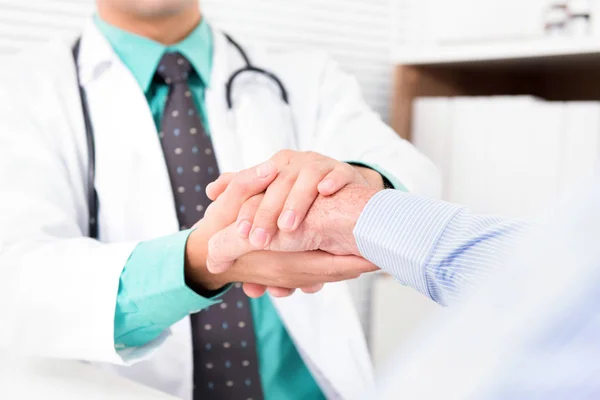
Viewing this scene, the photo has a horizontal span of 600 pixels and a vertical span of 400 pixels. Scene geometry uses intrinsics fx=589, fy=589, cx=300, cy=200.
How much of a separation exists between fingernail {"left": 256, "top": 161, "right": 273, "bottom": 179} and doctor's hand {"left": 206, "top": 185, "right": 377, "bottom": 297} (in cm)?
2

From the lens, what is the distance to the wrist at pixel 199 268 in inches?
28.8

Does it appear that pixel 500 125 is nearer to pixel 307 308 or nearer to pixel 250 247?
pixel 307 308

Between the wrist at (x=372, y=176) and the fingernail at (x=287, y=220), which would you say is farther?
the wrist at (x=372, y=176)

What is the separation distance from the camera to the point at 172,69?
3.39 feet

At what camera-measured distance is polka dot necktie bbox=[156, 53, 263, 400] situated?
0.91m

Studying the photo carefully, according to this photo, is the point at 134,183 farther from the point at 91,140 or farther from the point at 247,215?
the point at 247,215

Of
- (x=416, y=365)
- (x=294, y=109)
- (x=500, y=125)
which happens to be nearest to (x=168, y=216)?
(x=294, y=109)

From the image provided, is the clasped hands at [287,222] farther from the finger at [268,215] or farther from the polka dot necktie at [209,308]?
the polka dot necktie at [209,308]

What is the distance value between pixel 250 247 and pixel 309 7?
46.4 inches

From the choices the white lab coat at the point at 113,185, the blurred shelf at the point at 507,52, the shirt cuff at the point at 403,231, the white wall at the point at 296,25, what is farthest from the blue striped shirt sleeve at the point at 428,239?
the white wall at the point at 296,25

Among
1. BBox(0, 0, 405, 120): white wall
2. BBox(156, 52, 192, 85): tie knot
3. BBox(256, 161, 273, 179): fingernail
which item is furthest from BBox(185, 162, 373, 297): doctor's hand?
BBox(0, 0, 405, 120): white wall

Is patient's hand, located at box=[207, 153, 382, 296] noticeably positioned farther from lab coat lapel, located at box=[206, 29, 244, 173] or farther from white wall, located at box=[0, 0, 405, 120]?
white wall, located at box=[0, 0, 405, 120]

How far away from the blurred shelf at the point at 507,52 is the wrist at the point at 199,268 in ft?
3.25

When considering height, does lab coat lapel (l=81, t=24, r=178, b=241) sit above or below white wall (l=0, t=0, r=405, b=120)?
below
